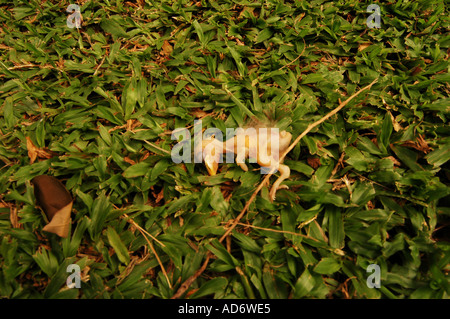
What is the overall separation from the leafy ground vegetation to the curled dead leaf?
0.05m

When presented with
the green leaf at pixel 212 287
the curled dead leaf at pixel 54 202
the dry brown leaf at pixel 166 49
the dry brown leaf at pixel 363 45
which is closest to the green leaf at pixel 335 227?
the green leaf at pixel 212 287

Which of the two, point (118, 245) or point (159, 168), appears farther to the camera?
point (159, 168)

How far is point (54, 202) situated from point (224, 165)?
3.09ft

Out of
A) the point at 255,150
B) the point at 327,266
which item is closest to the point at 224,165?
the point at 255,150

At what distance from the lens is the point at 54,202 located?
56.3 inches

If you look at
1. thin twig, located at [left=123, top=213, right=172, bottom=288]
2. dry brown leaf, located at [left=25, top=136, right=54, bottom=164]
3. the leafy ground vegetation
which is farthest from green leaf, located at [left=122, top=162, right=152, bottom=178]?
dry brown leaf, located at [left=25, top=136, right=54, bottom=164]

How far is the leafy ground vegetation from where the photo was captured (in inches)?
52.4

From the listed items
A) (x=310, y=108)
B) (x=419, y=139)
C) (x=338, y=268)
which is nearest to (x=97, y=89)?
(x=310, y=108)

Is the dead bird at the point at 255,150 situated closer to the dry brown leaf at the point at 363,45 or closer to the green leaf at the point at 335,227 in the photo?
the green leaf at the point at 335,227

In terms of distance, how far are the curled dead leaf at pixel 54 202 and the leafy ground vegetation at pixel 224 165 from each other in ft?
0.17

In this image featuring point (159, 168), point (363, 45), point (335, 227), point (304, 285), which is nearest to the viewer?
point (304, 285)

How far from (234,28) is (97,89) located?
105 centimetres

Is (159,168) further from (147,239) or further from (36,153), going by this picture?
(36,153)

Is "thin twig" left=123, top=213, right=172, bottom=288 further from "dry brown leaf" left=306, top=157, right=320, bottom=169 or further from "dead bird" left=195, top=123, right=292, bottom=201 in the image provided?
"dry brown leaf" left=306, top=157, right=320, bottom=169
